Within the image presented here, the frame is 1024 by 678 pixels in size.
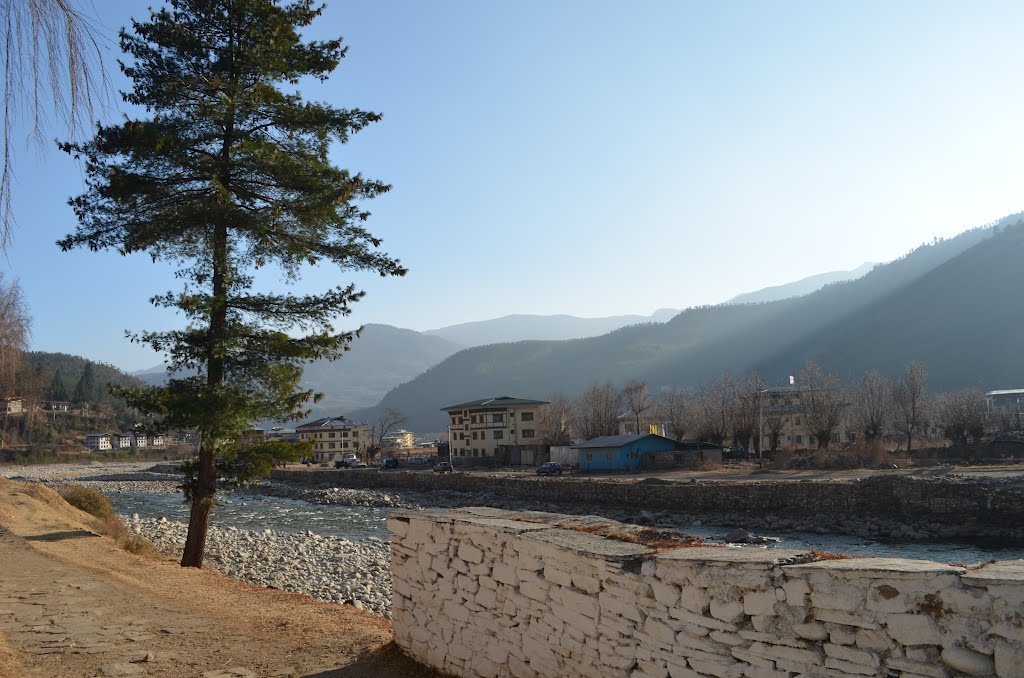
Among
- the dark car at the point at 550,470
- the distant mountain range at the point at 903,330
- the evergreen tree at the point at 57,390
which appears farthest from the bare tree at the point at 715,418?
the evergreen tree at the point at 57,390

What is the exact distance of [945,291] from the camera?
13088 centimetres

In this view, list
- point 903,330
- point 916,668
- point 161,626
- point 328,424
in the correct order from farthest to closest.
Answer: point 903,330 < point 328,424 < point 161,626 < point 916,668

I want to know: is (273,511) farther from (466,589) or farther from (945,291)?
(945,291)

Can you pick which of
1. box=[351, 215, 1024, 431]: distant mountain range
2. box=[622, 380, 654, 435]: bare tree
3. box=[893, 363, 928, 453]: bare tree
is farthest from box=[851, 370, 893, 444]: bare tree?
box=[351, 215, 1024, 431]: distant mountain range

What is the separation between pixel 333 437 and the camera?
9500cm

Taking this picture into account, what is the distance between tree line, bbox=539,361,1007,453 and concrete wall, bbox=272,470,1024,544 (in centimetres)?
1721

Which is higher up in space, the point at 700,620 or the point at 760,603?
the point at 760,603

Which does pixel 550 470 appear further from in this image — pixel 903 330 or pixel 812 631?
pixel 903 330

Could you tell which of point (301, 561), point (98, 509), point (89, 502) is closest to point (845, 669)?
point (301, 561)

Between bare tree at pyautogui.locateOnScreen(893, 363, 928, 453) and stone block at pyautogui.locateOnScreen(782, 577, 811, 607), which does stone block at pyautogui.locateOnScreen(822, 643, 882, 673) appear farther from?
bare tree at pyautogui.locateOnScreen(893, 363, 928, 453)

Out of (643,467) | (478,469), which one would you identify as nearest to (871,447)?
(643,467)

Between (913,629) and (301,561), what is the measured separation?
19.9 metres

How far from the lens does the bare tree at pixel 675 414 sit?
75.6 meters

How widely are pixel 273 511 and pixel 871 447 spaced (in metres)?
39.5
